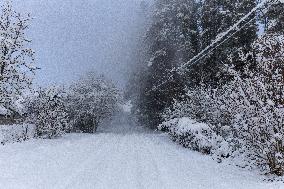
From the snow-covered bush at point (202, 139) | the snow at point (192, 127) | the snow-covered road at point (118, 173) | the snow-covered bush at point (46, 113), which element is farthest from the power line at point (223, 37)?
the snow-covered bush at point (46, 113)

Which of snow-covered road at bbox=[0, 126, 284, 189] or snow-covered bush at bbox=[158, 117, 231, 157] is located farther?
snow-covered bush at bbox=[158, 117, 231, 157]

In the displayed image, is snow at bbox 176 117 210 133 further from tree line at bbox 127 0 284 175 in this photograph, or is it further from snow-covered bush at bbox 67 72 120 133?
snow-covered bush at bbox 67 72 120 133

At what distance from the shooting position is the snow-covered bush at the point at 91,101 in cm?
4031

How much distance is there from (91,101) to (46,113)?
15305 mm

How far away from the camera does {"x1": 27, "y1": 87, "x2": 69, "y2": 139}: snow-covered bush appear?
25.2 metres

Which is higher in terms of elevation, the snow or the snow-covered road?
the snow

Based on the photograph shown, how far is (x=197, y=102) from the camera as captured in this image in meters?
22.7

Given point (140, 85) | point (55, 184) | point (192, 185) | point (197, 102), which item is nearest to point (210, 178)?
point (192, 185)

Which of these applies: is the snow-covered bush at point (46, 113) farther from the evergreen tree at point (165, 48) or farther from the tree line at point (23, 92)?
the evergreen tree at point (165, 48)

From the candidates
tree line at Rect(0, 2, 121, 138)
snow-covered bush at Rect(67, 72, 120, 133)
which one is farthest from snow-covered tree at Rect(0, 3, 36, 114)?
snow-covered bush at Rect(67, 72, 120, 133)

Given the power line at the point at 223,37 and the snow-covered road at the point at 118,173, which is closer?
the snow-covered road at the point at 118,173

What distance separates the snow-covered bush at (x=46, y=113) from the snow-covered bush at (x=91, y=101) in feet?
36.2

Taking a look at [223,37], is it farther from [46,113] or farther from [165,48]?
[46,113]

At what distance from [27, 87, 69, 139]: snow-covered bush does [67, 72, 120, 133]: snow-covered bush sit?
36.2ft
